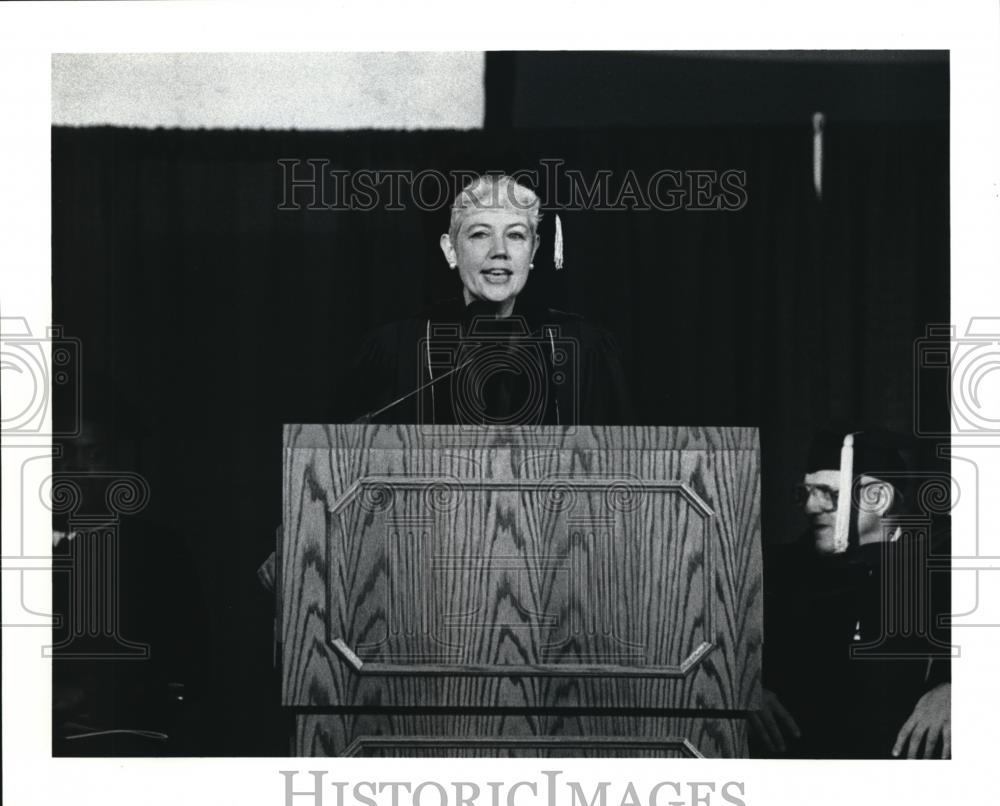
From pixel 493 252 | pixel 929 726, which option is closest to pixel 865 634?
pixel 929 726

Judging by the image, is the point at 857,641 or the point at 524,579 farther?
the point at 857,641

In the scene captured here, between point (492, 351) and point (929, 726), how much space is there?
61.0 inches

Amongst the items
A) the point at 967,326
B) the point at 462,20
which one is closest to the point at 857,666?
the point at 967,326

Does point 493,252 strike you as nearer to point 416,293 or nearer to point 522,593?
point 416,293

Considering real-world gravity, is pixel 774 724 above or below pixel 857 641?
below

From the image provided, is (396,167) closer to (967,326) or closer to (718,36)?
(718,36)

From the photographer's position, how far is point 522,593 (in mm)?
3260

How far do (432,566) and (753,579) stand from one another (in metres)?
0.83

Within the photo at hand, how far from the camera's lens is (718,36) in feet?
11.4

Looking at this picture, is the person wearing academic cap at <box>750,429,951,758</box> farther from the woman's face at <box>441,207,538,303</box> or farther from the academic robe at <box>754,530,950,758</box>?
the woman's face at <box>441,207,538,303</box>

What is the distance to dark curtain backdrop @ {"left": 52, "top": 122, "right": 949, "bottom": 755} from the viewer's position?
3.46 metres

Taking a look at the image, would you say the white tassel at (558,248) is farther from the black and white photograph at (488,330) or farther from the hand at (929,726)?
the hand at (929,726)

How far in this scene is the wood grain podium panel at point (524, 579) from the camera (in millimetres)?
3250

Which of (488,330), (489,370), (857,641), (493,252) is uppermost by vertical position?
(493,252)
